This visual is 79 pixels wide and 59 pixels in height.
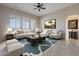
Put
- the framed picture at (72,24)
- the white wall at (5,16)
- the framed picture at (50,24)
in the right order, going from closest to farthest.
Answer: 1. the white wall at (5,16)
2. the framed picture at (50,24)
3. the framed picture at (72,24)

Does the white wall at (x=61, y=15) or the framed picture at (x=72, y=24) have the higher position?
the white wall at (x=61, y=15)

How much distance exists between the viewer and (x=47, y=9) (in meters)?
4.64

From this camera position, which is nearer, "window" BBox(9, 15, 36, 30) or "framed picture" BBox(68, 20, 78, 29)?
"window" BBox(9, 15, 36, 30)

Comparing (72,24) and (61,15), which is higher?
(61,15)

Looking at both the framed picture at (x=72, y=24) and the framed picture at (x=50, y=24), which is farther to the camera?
the framed picture at (x=72, y=24)

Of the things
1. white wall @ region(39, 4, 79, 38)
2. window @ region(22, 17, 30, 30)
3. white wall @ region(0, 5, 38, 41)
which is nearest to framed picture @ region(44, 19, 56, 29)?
white wall @ region(39, 4, 79, 38)

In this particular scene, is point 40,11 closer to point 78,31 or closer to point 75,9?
point 75,9

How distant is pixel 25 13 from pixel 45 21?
93 centimetres

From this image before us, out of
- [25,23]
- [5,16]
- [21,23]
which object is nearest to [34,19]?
[25,23]

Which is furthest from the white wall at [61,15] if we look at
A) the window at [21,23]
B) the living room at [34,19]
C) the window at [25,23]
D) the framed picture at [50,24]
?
the window at [25,23]

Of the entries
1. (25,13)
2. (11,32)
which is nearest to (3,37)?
(11,32)

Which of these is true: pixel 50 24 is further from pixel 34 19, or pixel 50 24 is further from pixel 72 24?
pixel 72 24

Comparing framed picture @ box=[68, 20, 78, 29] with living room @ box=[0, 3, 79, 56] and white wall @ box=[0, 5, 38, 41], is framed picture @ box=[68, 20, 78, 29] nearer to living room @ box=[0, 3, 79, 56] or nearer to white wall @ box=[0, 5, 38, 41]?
living room @ box=[0, 3, 79, 56]

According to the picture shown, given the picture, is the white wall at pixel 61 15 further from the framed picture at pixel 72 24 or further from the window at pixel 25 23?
the window at pixel 25 23
